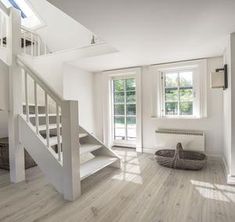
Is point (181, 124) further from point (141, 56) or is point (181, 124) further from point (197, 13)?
point (197, 13)

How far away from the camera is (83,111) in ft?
13.6

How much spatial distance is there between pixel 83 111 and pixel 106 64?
1.16 m

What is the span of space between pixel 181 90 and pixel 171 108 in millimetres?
408

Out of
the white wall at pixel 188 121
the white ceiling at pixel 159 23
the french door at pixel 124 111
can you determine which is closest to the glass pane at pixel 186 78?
the white wall at pixel 188 121

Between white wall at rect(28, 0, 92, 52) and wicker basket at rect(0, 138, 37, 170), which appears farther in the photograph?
white wall at rect(28, 0, 92, 52)

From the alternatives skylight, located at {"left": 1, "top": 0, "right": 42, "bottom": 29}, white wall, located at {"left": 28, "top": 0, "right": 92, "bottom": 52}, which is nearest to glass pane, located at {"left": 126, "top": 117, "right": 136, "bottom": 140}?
white wall, located at {"left": 28, "top": 0, "right": 92, "bottom": 52}

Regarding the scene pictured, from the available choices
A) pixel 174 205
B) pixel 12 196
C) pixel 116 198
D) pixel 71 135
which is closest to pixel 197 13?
pixel 71 135

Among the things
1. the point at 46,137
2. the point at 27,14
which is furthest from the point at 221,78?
the point at 27,14

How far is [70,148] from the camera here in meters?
2.00

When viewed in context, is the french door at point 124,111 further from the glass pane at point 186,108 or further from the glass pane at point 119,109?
the glass pane at point 186,108

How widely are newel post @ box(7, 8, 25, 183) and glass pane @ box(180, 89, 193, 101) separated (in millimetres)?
2831

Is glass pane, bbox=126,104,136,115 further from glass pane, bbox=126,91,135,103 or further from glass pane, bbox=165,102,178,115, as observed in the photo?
glass pane, bbox=165,102,178,115

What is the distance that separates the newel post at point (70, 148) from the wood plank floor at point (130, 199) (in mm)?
157

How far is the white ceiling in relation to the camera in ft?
5.40
